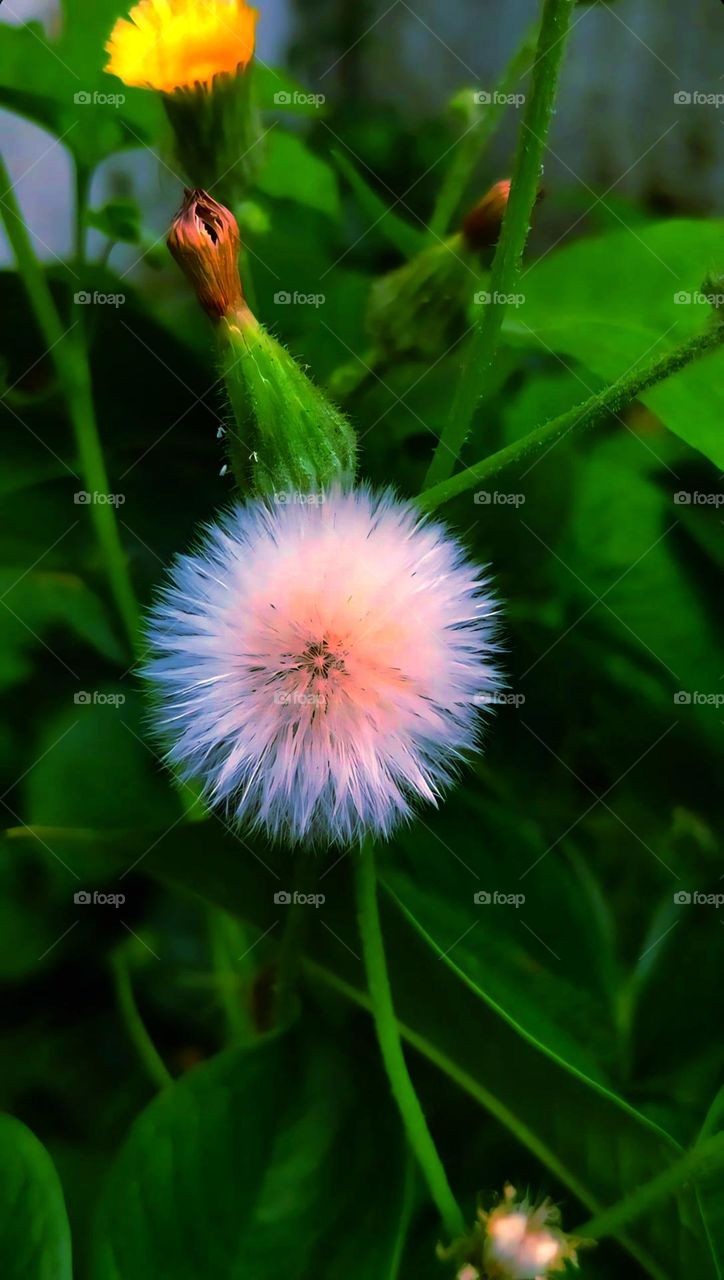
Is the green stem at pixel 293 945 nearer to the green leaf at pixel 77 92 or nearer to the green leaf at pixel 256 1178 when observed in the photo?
the green leaf at pixel 256 1178

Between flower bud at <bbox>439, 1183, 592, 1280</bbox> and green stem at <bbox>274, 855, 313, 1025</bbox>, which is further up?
green stem at <bbox>274, 855, 313, 1025</bbox>

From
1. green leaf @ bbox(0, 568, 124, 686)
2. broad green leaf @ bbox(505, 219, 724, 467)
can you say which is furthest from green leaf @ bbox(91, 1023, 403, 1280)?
broad green leaf @ bbox(505, 219, 724, 467)

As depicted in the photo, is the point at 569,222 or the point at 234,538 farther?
the point at 569,222

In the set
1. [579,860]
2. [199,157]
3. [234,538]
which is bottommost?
[579,860]

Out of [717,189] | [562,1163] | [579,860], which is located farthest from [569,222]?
[562,1163]

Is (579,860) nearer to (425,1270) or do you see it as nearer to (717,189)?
(425,1270)

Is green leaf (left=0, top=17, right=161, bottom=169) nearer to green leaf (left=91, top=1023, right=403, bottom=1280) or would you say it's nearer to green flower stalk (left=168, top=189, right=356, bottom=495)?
green flower stalk (left=168, top=189, right=356, bottom=495)

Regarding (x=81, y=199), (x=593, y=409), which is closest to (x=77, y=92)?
(x=81, y=199)
